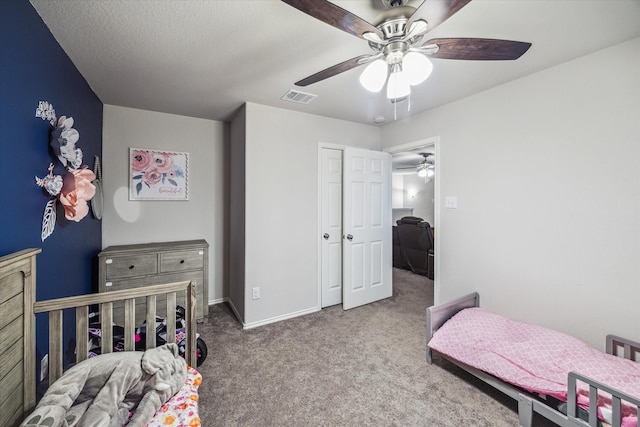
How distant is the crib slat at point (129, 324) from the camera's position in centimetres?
136

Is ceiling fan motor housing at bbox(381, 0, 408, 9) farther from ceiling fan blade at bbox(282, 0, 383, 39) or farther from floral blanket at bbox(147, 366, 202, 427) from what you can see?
floral blanket at bbox(147, 366, 202, 427)

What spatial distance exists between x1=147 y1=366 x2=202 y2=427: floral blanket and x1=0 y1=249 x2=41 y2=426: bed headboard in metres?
0.56

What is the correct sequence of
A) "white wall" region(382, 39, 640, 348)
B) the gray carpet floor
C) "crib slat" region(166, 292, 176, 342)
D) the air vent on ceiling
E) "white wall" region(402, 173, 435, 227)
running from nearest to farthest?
"crib slat" region(166, 292, 176, 342) → the gray carpet floor → "white wall" region(382, 39, 640, 348) → the air vent on ceiling → "white wall" region(402, 173, 435, 227)

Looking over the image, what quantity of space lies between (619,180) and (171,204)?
4061 mm

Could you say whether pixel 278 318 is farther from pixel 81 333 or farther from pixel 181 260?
pixel 81 333

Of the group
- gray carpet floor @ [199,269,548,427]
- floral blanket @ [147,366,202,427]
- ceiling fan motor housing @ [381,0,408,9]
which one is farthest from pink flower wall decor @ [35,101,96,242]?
ceiling fan motor housing @ [381,0,408,9]

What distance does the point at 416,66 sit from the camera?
4.05 feet

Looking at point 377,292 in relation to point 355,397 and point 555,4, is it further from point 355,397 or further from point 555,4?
point 555,4

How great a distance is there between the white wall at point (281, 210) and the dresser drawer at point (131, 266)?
3.17 feet

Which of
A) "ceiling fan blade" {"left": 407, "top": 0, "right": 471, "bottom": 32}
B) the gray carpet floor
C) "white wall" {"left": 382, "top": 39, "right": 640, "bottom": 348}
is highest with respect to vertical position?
"ceiling fan blade" {"left": 407, "top": 0, "right": 471, "bottom": 32}

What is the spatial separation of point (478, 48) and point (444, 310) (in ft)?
6.31

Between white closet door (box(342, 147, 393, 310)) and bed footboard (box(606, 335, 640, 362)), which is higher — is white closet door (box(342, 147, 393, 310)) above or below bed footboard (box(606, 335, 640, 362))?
above

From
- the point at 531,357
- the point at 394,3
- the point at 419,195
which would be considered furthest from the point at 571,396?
the point at 419,195

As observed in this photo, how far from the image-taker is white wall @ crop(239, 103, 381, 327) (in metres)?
2.71
